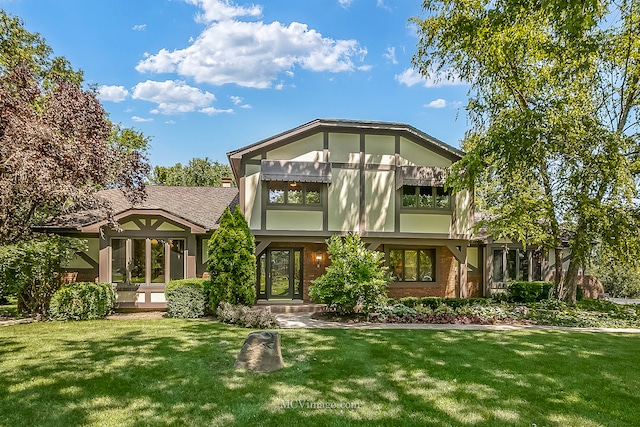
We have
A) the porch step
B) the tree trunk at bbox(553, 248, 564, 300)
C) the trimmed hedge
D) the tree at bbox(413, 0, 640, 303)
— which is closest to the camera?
the tree at bbox(413, 0, 640, 303)

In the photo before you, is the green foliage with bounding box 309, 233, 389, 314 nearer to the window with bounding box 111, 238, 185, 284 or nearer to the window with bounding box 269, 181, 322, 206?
the window with bounding box 269, 181, 322, 206

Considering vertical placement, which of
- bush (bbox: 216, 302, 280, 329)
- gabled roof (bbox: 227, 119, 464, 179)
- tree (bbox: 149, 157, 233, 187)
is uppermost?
tree (bbox: 149, 157, 233, 187)

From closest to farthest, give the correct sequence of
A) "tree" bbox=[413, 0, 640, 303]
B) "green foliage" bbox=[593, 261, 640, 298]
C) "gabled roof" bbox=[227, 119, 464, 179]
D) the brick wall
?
"tree" bbox=[413, 0, 640, 303], "gabled roof" bbox=[227, 119, 464, 179], the brick wall, "green foliage" bbox=[593, 261, 640, 298]

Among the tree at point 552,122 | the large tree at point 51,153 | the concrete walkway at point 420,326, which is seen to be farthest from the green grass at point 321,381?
the tree at point 552,122

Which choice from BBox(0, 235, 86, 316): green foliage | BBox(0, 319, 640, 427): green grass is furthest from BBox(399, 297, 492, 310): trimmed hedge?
A: BBox(0, 235, 86, 316): green foliage

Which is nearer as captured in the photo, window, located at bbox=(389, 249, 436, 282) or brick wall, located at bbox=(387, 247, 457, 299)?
brick wall, located at bbox=(387, 247, 457, 299)

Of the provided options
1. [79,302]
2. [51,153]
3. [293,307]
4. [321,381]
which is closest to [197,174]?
[79,302]

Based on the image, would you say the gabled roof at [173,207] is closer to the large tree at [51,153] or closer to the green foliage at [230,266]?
the large tree at [51,153]

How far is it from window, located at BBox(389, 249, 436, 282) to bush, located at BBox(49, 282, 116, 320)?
10998 millimetres

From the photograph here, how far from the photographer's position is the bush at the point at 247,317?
10281mm

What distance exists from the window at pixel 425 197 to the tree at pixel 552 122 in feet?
5.07

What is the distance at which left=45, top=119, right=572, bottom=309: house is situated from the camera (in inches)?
529

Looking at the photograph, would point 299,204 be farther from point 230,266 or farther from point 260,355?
point 260,355

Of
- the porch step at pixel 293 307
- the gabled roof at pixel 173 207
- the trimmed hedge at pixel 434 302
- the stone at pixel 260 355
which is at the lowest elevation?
the porch step at pixel 293 307
